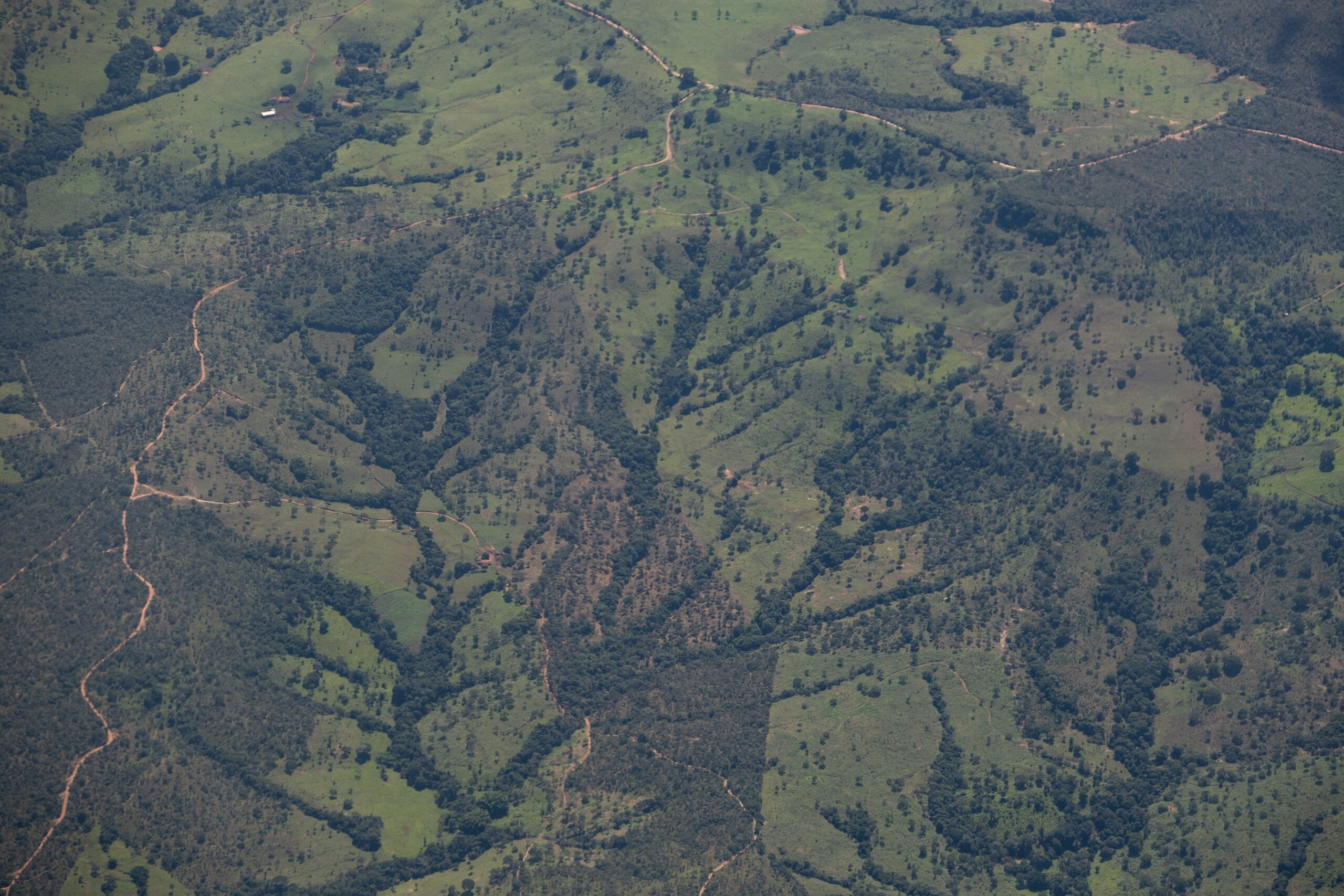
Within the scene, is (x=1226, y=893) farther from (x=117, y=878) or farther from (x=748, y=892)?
(x=117, y=878)

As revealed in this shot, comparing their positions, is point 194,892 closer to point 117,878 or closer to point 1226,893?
point 117,878

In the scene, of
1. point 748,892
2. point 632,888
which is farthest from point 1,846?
point 748,892

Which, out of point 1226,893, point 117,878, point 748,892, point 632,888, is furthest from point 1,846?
point 1226,893

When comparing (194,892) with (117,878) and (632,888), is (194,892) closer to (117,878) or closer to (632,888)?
(117,878)

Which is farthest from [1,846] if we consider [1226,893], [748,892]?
[1226,893]

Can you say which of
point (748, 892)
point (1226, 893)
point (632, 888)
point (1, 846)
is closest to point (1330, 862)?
point (1226, 893)

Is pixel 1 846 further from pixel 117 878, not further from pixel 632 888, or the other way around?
pixel 632 888
